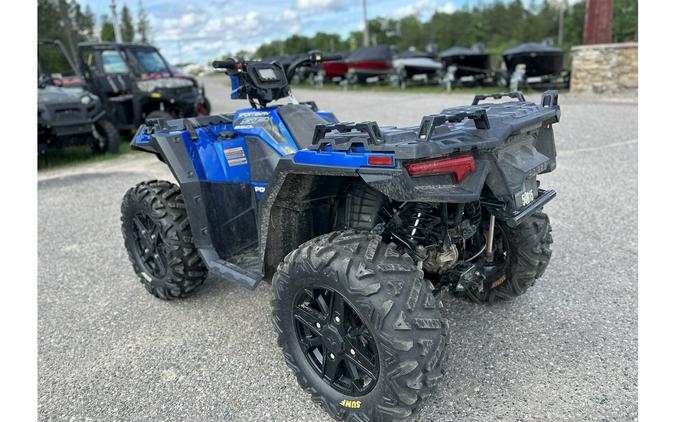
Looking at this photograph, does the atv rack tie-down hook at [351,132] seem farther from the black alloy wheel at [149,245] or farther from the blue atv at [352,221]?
the black alloy wheel at [149,245]

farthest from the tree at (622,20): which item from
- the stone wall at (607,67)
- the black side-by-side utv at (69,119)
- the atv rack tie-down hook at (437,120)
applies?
the atv rack tie-down hook at (437,120)

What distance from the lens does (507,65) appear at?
1764cm

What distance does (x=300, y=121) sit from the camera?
122 inches

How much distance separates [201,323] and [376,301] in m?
1.79

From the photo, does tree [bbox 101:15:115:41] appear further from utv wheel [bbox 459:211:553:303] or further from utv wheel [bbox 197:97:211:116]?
utv wheel [bbox 459:211:553:303]

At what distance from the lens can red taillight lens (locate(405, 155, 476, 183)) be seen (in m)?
2.05

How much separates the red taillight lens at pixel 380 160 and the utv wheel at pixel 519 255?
1.37m

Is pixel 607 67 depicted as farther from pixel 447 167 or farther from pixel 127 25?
pixel 127 25

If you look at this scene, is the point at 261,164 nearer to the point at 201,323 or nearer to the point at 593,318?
the point at 201,323

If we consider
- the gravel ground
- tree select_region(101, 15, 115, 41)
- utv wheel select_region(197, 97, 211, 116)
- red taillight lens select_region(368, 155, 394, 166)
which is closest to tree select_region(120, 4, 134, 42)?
tree select_region(101, 15, 115, 41)

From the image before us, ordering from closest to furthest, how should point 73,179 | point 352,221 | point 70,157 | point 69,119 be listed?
point 352,221 → point 73,179 → point 69,119 → point 70,157

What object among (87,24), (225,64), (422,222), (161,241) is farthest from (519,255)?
(87,24)

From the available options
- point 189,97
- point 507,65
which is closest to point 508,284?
point 189,97

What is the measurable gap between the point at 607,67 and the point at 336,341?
15.3m
